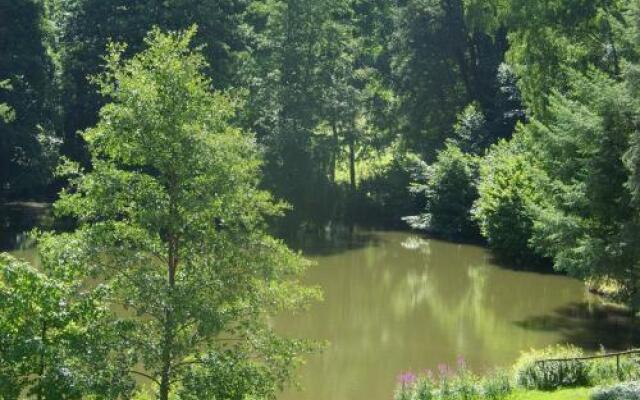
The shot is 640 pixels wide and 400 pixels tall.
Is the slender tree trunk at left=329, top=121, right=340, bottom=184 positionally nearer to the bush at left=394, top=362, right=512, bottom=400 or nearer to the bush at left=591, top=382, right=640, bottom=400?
the bush at left=394, top=362, right=512, bottom=400

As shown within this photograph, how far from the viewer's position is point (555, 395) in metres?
17.2

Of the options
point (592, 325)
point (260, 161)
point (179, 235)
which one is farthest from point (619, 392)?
point (592, 325)

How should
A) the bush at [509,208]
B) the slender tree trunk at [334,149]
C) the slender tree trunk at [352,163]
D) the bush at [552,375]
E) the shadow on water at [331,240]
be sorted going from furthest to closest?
the slender tree trunk at [352,163], the slender tree trunk at [334,149], the shadow on water at [331,240], the bush at [509,208], the bush at [552,375]

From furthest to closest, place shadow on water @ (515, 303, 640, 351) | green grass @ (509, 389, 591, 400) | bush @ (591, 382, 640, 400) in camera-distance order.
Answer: shadow on water @ (515, 303, 640, 351)
green grass @ (509, 389, 591, 400)
bush @ (591, 382, 640, 400)

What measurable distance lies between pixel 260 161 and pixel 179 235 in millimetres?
1751

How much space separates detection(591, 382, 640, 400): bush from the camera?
49.9 ft

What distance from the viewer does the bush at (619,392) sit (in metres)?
15.2

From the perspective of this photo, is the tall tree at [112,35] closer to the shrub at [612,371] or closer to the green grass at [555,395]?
the shrub at [612,371]

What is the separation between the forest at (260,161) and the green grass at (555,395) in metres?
2.07

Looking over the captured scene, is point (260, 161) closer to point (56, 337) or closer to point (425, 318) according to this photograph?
point (56, 337)

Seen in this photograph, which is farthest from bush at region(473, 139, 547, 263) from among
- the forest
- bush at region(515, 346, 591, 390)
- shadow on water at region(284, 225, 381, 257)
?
bush at region(515, 346, 591, 390)

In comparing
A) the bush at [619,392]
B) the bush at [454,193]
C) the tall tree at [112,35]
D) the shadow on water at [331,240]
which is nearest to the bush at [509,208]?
the bush at [454,193]

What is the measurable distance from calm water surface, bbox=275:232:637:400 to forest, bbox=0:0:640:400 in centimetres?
121

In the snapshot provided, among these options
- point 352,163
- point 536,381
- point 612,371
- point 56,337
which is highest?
point 352,163
